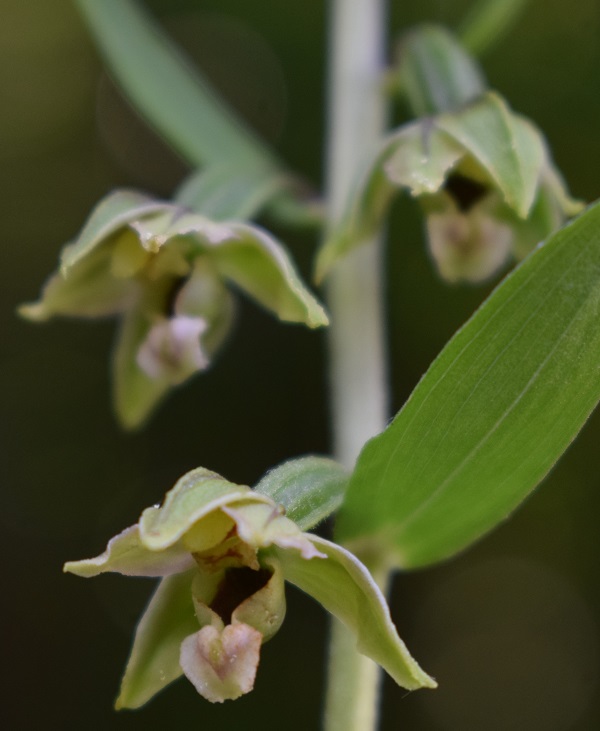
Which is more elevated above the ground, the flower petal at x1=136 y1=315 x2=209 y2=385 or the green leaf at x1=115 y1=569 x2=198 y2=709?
the flower petal at x1=136 y1=315 x2=209 y2=385

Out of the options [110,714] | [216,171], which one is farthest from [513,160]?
[110,714]

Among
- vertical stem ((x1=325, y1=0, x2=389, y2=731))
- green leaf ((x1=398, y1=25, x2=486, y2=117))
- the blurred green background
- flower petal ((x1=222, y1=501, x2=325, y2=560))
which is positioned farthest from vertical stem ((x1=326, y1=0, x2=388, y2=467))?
the blurred green background

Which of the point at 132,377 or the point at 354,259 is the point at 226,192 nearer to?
the point at 354,259

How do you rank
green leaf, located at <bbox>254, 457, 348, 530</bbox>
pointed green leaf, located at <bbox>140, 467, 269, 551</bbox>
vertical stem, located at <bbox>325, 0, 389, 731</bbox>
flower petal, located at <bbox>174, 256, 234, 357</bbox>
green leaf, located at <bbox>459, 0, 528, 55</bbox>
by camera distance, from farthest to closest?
green leaf, located at <bbox>459, 0, 528, 55</bbox>
flower petal, located at <bbox>174, 256, 234, 357</bbox>
vertical stem, located at <bbox>325, 0, 389, 731</bbox>
green leaf, located at <bbox>254, 457, 348, 530</bbox>
pointed green leaf, located at <bbox>140, 467, 269, 551</bbox>

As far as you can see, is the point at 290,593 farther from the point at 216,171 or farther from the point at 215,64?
the point at 216,171

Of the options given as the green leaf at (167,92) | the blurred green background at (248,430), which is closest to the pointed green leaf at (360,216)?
the green leaf at (167,92)

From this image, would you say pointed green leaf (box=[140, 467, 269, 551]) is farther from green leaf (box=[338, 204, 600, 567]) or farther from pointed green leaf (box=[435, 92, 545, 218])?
pointed green leaf (box=[435, 92, 545, 218])
